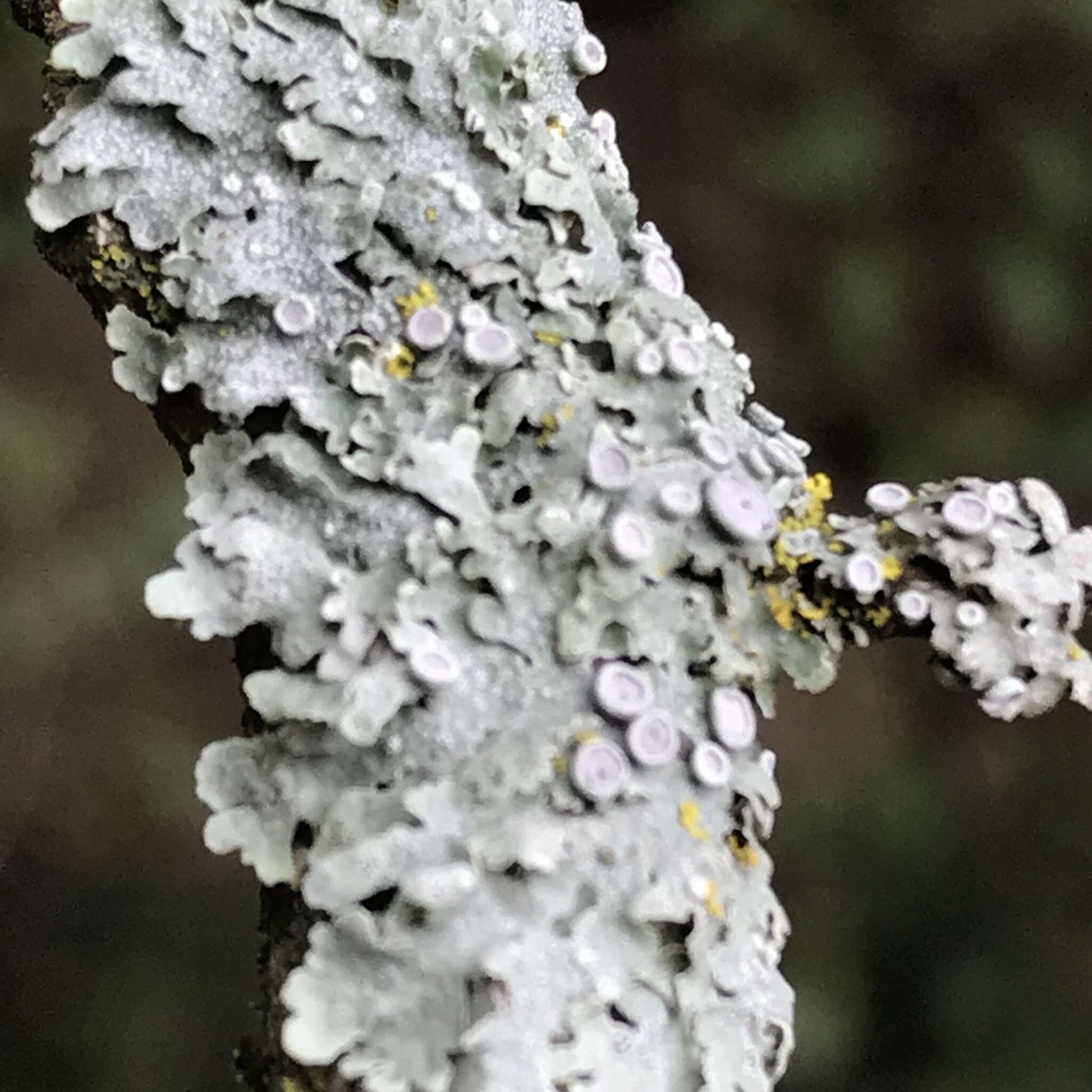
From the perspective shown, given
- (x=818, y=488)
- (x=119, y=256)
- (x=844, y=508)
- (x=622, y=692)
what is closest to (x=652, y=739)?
(x=622, y=692)

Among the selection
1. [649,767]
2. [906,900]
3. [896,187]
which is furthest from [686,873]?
[896,187]

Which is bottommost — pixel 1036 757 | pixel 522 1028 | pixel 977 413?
pixel 522 1028

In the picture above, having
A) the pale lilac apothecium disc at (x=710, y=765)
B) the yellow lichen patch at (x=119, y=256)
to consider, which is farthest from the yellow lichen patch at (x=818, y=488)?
the yellow lichen patch at (x=119, y=256)

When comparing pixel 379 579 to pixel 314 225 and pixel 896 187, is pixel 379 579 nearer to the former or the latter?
pixel 314 225

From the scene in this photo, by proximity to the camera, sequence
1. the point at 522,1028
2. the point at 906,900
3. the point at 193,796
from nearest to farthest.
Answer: the point at 522,1028 < the point at 906,900 < the point at 193,796

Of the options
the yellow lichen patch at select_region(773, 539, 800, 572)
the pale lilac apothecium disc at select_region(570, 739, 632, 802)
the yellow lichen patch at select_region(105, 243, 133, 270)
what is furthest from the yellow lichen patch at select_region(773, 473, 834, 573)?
the yellow lichen patch at select_region(105, 243, 133, 270)

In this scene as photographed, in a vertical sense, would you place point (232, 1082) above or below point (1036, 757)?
below

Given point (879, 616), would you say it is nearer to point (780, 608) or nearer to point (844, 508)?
point (780, 608)
